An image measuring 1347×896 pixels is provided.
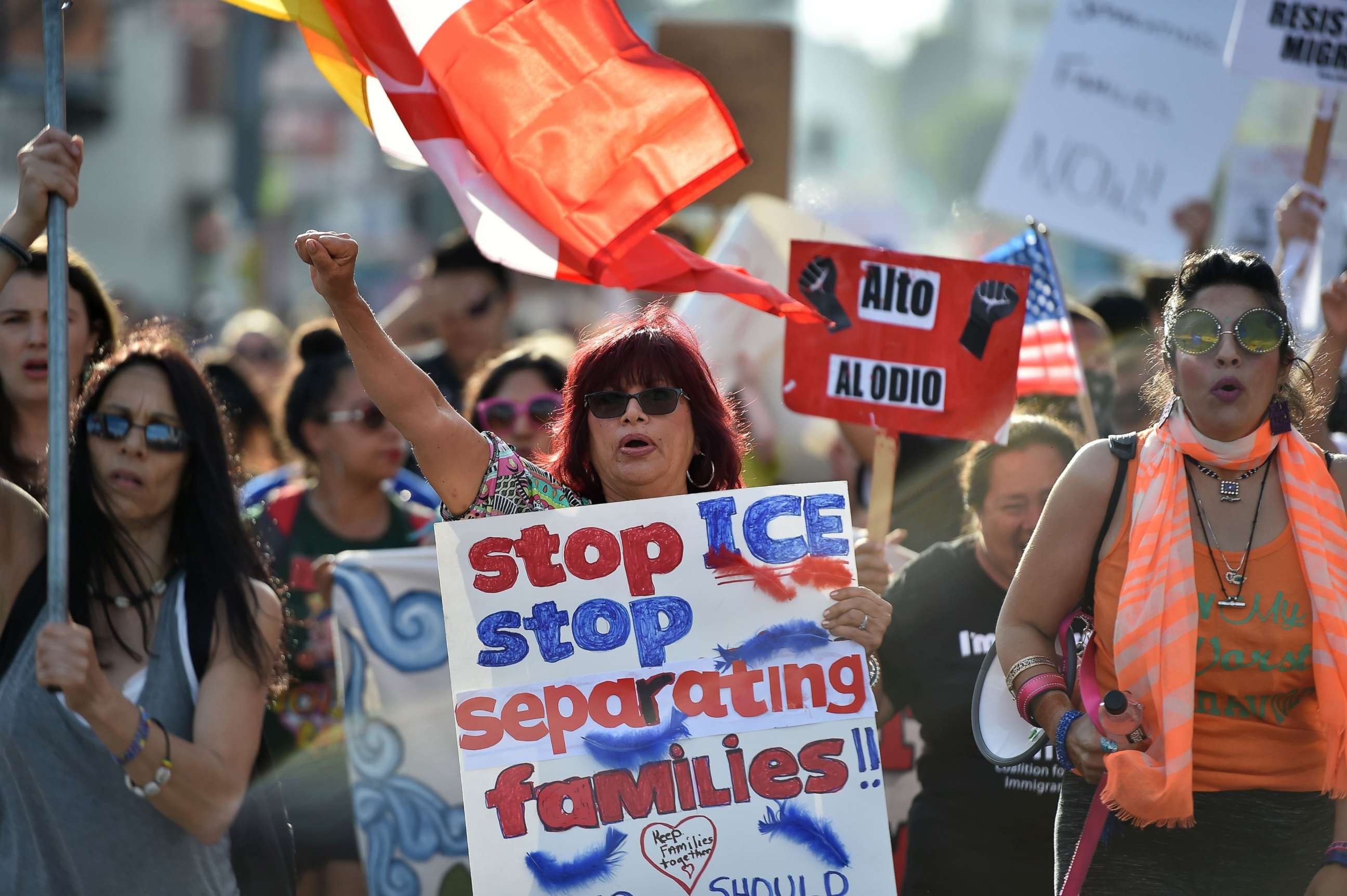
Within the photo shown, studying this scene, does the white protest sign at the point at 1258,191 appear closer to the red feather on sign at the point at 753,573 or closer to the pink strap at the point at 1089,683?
the pink strap at the point at 1089,683

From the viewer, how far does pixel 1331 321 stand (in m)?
4.26

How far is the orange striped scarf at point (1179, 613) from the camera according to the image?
114 inches

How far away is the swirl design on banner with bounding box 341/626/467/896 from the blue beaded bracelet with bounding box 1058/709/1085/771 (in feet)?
7.74

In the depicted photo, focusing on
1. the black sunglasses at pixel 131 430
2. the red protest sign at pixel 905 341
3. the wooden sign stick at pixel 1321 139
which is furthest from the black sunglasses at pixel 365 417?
the wooden sign stick at pixel 1321 139

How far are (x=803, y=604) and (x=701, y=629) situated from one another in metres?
0.22

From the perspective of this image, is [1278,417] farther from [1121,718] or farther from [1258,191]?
[1258,191]

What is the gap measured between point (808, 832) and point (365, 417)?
8.53ft

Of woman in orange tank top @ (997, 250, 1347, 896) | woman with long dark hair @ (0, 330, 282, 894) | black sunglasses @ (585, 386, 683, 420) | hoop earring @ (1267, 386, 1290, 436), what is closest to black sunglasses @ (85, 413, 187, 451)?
woman with long dark hair @ (0, 330, 282, 894)

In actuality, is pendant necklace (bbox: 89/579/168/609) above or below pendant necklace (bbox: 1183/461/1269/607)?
below

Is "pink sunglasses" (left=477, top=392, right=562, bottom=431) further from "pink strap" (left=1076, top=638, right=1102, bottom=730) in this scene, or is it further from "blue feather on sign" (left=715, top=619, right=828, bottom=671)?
"pink strap" (left=1076, top=638, right=1102, bottom=730)

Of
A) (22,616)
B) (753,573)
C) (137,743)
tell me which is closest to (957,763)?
(753,573)

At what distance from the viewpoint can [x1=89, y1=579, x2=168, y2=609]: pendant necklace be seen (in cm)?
325

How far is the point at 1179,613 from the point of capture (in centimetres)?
293

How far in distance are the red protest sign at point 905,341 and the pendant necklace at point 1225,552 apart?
1054mm
